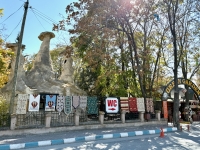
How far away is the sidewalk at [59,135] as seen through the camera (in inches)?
285

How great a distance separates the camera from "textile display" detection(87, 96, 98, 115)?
12.4m

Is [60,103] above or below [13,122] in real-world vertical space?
above

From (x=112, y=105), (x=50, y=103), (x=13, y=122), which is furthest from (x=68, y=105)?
(x=13, y=122)

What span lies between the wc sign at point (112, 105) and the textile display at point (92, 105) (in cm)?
80

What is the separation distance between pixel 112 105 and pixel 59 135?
15.5 feet

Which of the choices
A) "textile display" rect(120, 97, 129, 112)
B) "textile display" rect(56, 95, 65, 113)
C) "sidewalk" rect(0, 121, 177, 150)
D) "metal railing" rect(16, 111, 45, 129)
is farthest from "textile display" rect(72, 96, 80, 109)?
"textile display" rect(120, 97, 129, 112)

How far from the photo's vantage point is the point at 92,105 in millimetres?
12516

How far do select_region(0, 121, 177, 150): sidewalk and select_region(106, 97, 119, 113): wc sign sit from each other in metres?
1.03

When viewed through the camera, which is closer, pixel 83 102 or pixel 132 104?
pixel 83 102

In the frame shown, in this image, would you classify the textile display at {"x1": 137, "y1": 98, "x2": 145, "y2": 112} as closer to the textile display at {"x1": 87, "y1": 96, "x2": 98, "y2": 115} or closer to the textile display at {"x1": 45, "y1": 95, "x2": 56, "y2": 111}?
the textile display at {"x1": 87, "y1": 96, "x2": 98, "y2": 115}

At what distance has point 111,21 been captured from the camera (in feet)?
49.9

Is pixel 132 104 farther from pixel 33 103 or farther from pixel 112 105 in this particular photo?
pixel 33 103

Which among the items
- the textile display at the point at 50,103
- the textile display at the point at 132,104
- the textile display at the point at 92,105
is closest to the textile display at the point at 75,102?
the textile display at the point at 92,105

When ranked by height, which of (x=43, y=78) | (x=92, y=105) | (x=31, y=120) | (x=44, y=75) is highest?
(x=44, y=75)
